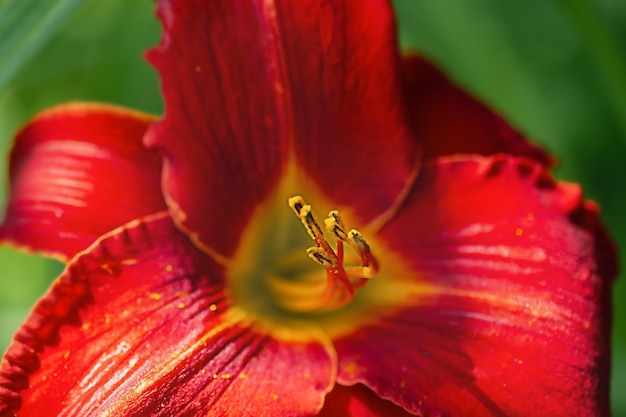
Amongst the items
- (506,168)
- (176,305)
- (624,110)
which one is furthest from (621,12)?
(176,305)

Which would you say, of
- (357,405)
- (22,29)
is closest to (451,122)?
(357,405)

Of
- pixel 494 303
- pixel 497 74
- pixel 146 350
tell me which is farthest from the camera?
pixel 497 74

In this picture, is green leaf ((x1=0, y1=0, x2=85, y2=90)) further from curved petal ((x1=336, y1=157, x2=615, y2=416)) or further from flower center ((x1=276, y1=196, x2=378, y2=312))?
curved petal ((x1=336, y1=157, x2=615, y2=416))

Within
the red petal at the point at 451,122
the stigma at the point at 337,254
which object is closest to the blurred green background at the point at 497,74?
the red petal at the point at 451,122

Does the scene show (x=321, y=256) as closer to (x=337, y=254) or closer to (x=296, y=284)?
(x=337, y=254)

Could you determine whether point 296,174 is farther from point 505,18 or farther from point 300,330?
point 505,18

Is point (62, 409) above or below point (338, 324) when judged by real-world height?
above
